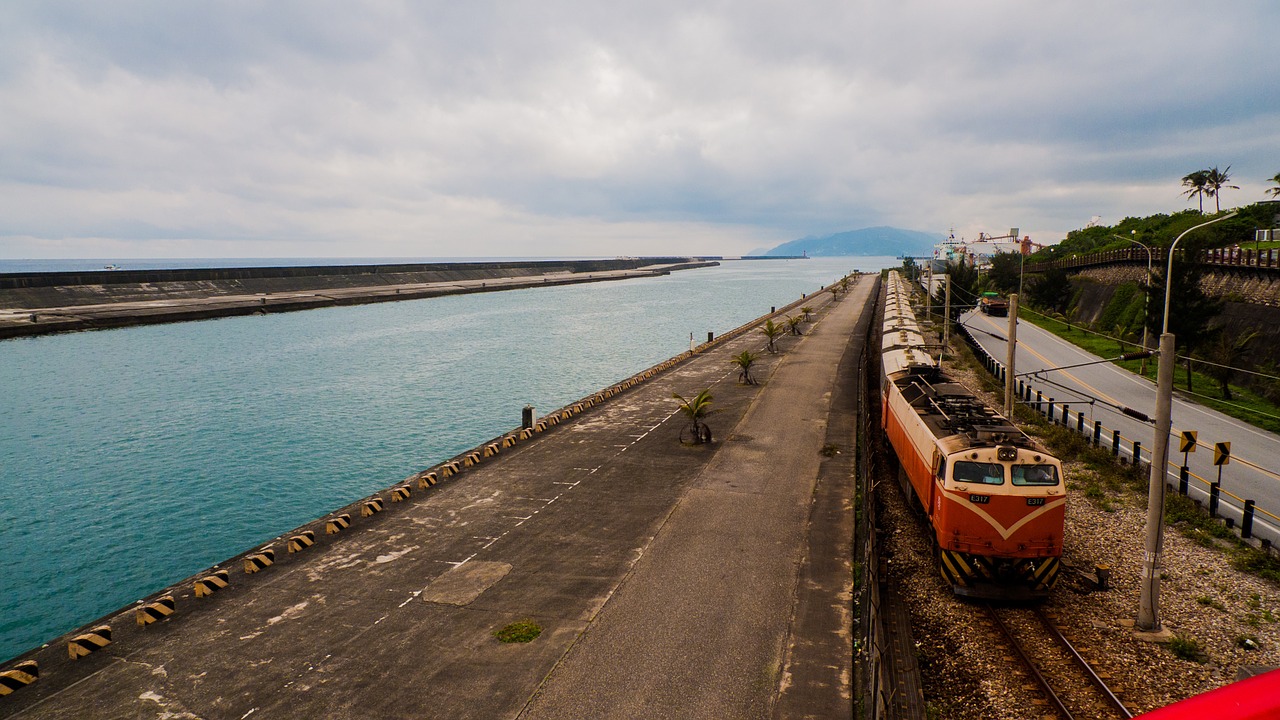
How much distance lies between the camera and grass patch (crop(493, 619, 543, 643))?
14078mm

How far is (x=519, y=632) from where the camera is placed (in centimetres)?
1428

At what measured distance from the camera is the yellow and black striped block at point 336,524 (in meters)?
20.1

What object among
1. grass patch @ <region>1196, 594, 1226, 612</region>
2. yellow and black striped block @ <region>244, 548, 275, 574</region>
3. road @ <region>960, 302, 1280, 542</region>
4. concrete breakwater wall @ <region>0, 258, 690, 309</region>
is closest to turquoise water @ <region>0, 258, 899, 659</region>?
yellow and black striped block @ <region>244, 548, 275, 574</region>

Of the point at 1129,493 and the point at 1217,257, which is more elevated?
the point at 1217,257

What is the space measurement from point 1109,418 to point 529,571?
32.6 metres

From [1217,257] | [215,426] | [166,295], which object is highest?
[1217,257]

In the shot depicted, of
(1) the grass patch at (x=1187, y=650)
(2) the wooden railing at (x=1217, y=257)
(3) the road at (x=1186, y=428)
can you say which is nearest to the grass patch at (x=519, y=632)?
(3) the road at (x=1186, y=428)

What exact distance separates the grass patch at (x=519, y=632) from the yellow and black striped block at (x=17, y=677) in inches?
Result: 358

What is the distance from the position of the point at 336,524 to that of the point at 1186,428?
3726 centimetres

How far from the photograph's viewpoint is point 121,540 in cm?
2581

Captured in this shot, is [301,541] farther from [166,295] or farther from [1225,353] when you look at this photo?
[166,295]

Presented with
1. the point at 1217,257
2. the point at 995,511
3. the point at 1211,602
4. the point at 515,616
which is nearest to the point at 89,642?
the point at 515,616

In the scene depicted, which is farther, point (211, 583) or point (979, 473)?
point (211, 583)

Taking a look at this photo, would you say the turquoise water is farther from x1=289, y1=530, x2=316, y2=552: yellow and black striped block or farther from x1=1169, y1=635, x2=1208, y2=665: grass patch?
x1=1169, y1=635, x2=1208, y2=665: grass patch
